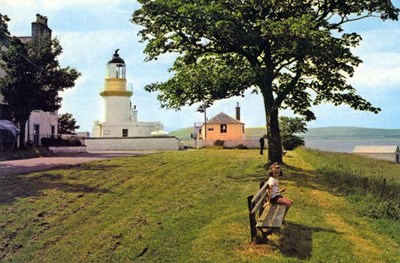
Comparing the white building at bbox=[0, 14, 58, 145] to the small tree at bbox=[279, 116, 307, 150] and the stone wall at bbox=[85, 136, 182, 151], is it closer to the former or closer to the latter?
the stone wall at bbox=[85, 136, 182, 151]

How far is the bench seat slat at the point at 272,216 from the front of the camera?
421 inches

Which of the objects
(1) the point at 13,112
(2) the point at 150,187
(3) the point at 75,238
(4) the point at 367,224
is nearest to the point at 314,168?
(2) the point at 150,187

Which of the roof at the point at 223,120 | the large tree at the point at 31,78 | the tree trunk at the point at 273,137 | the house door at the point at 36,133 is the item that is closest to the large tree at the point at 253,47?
the tree trunk at the point at 273,137

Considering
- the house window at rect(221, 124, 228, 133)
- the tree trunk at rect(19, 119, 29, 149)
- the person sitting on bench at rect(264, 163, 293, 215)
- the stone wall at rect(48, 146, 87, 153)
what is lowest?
A: the person sitting on bench at rect(264, 163, 293, 215)

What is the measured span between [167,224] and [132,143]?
4023cm

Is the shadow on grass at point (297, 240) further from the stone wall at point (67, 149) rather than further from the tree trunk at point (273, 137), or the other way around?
the stone wall at point (67, 149)

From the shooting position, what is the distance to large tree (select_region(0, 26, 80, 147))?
1404 inches

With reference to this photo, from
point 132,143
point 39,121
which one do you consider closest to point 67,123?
point 132,143

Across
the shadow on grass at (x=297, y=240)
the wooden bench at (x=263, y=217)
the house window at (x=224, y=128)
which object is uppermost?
the house window at (x=224, y=128)

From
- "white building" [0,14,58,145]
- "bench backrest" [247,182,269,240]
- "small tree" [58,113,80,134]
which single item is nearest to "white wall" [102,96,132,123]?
"small tree" [58,113,80,134]

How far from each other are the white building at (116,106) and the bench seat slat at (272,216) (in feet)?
155

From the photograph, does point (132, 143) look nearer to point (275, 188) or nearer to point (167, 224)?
point (167, 224)

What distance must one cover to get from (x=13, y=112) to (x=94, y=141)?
17.4 meters

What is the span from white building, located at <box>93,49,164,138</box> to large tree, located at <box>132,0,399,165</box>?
3295 cm
